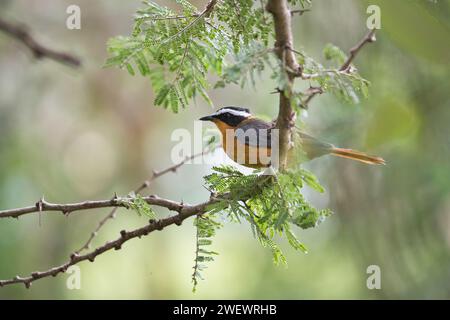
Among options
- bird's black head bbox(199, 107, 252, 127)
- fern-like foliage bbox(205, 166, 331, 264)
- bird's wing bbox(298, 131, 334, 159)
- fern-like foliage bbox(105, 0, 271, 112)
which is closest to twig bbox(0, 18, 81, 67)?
fern-like foliage bbox(105, 0, 271, 112)

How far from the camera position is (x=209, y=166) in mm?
3234

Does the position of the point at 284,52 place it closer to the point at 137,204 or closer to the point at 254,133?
the point at 137,204

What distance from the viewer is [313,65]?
171cm

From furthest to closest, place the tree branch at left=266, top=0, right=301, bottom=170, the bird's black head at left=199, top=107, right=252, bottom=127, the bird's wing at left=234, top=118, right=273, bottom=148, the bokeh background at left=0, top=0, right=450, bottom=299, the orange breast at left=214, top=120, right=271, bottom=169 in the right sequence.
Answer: the bird's black head at left=199, top=107, right=252, bottom=127
the bokeh background at left=0, top=0, right=450, bottom=299
the orange breast at left=214, top=120, right=271, bottom=169
the bird's wing at left=234, top=118, right=273, bottom=148
the tree branch at left=266, top=0, right=301, bottom=170

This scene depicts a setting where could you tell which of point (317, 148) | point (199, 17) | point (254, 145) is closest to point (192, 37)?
point (199, 17)

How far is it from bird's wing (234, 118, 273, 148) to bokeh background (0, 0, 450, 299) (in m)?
0.37

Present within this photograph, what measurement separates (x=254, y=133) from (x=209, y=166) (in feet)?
1.05

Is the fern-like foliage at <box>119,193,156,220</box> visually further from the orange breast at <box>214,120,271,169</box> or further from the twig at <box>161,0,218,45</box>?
the orange breast at <box>214,120,271,169</box>

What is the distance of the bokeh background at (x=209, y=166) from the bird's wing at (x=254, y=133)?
1.22 ft

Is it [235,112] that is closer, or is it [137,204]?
[137,204]

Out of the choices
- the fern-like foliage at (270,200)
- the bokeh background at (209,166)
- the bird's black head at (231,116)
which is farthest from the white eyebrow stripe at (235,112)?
the fern-like foliage at (270,200)

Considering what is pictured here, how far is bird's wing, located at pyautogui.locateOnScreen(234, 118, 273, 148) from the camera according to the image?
2.74 m

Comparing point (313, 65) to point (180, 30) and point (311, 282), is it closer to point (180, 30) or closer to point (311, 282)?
point (180, 30)
